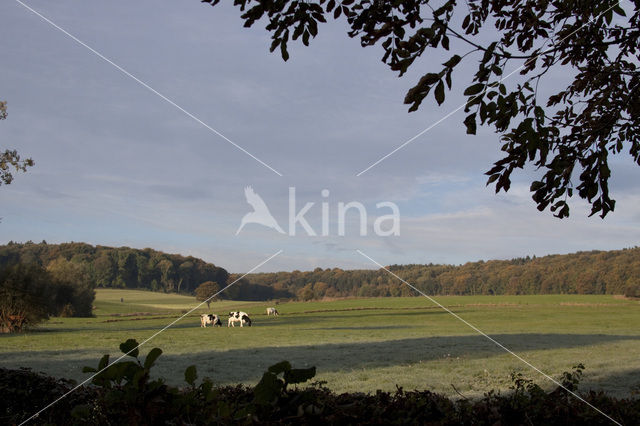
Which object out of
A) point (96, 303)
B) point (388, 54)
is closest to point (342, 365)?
point (388, 54)

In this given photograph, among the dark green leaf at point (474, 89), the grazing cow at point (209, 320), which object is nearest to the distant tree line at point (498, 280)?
the grazing cow at point (209, 320)

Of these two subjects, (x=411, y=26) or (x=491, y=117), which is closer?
(x=491, y=117)

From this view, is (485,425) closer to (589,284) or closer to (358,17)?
(358,17)

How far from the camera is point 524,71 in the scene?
7.69m

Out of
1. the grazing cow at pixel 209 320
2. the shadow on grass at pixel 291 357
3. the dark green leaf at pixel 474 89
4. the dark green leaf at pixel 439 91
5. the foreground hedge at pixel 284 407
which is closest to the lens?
the foreground hedge at pixel 284 407

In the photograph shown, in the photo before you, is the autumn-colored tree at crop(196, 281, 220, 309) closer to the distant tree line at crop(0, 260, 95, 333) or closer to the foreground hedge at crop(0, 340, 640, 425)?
the distant tree line at crop(0, 260, 95, 333)

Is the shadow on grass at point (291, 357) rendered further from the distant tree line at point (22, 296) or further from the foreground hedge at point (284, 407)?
the distant tree line at point (22, 296)

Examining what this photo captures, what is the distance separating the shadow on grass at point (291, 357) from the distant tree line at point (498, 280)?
54.8 metres

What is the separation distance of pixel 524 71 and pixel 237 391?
6.58m

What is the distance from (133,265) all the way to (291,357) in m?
64.7

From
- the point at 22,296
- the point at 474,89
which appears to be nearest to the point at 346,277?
the point at 22,296

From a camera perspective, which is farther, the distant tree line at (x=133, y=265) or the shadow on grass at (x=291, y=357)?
the distant tree line at (x=133, y=265)

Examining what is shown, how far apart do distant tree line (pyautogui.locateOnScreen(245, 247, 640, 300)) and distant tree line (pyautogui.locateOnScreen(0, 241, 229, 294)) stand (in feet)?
61.8

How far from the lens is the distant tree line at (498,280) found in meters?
77.8
